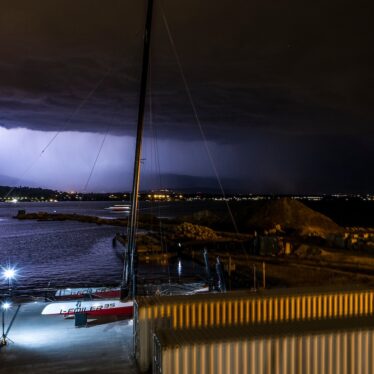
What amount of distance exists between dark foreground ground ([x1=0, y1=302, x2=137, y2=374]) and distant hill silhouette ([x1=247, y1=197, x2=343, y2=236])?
59.4 meters

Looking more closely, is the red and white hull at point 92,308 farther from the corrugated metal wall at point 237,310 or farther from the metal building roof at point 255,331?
the metal building roof at point 255,331

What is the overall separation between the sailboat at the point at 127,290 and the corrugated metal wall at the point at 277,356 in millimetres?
9637

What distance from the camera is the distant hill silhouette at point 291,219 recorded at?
79.4 meters

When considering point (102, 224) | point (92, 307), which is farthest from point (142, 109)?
point (102, 224)

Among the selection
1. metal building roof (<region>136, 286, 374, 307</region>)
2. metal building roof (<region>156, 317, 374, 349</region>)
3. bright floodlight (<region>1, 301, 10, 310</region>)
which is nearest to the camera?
metal building roof (<region>156, 317, 374, 349</region>)

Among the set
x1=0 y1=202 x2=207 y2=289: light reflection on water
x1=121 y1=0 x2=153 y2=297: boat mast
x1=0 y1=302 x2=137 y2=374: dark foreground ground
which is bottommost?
x1=0 y1=202 x2=207 y2=289: light reflection on water

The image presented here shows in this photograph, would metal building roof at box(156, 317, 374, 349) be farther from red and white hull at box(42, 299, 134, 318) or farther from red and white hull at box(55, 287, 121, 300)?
red and white hull at box(55, 287, 121, 300)

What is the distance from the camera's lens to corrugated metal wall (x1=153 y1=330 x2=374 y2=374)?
361 inches

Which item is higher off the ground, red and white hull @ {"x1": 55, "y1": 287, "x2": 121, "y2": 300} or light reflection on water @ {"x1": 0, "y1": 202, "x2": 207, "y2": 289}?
red and white hull @ {"x1": 55, "y1": 287, "x2": 121, "y2": 300}

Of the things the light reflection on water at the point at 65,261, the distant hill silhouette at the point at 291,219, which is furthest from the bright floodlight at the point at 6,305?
the distant hill silhouette at the point at 291,219

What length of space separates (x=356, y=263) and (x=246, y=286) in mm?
10822

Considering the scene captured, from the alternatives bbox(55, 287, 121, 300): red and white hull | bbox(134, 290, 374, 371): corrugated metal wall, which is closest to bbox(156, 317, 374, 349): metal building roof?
bbox(134, 290, 374, 371): corrugated metal wall

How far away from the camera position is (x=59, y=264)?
223 feet

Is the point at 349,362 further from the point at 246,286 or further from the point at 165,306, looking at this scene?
the point at 246,286
